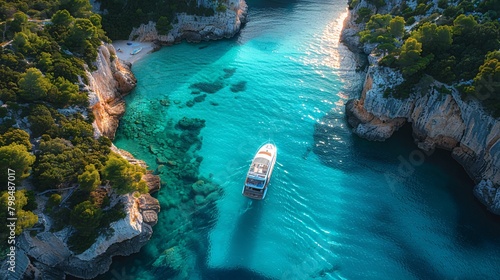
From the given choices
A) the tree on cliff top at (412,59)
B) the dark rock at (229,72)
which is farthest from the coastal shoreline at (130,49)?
the tree on cliff top at (412,59)

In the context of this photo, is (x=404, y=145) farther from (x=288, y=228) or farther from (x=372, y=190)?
(x=288, y=228)

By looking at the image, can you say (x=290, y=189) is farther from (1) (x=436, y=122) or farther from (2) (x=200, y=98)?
(2) (x=200, y=98)

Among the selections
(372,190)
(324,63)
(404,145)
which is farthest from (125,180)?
(324,63)

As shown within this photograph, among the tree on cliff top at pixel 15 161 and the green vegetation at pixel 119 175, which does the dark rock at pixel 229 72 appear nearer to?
the green vegetation at pixel 119 175

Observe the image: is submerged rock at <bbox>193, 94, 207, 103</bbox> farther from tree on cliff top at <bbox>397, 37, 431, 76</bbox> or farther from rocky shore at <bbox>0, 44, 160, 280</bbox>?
tree on cliff top at <bbox>397, 37, 431, 76</bbox>

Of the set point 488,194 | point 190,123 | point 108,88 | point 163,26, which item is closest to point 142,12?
point 163,26

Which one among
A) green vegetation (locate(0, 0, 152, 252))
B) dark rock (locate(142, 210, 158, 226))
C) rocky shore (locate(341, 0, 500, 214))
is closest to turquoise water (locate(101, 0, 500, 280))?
dark rock (locate(142, 210, 158, 226))
